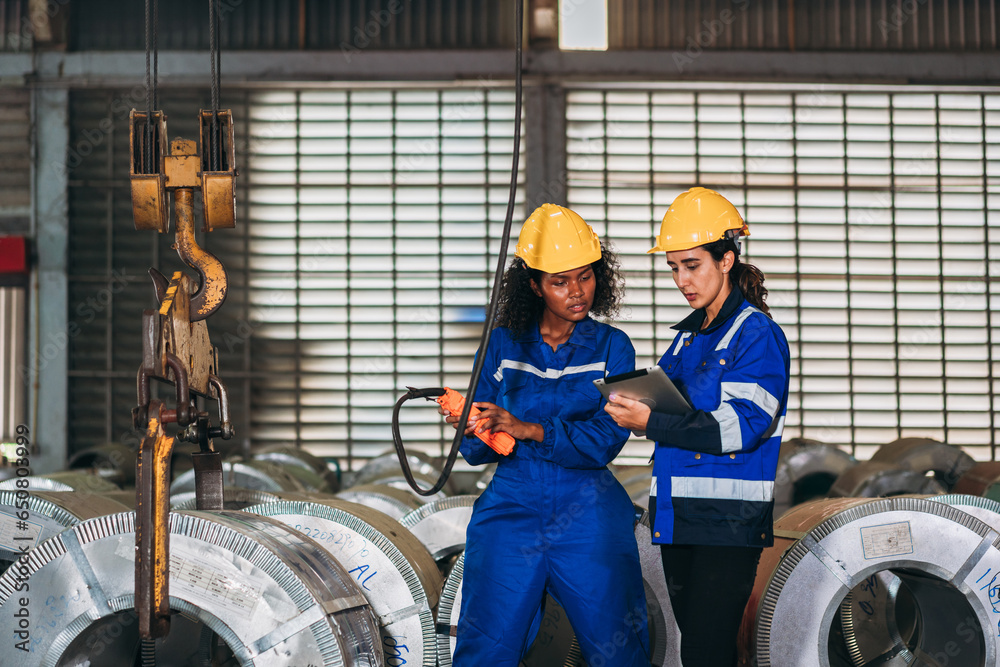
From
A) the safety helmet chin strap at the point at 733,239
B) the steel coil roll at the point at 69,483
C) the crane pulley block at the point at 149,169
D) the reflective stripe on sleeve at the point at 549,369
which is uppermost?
the crane pulley block at the point at 149,169

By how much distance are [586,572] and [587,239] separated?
912 millimetres

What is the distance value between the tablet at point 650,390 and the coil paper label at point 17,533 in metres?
2.18

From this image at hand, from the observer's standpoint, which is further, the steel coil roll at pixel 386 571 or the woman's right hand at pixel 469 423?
the steel coil roll at pixel 386 571

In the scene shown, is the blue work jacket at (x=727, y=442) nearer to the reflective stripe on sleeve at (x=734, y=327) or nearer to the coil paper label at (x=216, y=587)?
the reflective stripe on sleeve at (x=734, y=327)

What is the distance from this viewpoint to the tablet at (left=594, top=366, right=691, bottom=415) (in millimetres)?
2141

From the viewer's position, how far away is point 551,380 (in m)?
2.46

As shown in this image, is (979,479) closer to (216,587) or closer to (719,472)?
(719,472)

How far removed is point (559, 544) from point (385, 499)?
2.43m

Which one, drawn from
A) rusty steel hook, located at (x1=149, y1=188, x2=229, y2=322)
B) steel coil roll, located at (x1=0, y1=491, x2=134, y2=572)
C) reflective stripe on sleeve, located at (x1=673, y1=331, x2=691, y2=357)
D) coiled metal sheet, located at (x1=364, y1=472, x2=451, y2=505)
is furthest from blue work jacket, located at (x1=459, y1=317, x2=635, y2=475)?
coiled metal sheet, located at (x1=364, y1=472, x2=451, y2=505)

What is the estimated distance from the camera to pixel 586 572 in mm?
2281

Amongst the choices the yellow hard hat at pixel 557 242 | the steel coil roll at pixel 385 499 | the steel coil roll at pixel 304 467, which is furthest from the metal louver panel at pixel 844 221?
the yellow hard hat at pixel 557 242

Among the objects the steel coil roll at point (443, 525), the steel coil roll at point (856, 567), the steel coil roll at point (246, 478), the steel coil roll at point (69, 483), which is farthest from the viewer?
the steel coil roll at point (246, 478)

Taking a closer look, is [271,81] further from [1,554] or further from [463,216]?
[1,554]

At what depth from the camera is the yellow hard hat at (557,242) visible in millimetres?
2461
